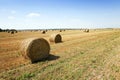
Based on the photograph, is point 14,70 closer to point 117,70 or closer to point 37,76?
point 37,76

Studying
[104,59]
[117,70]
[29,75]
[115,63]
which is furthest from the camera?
[104,59]

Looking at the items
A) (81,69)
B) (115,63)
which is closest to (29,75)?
(81,69)

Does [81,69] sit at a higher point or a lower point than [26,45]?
lower

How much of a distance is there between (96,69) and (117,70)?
1.13 m

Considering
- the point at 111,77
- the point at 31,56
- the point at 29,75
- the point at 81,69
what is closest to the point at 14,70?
the point at 29,75

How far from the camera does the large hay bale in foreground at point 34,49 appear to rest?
1121 cm

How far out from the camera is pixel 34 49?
11.5 m

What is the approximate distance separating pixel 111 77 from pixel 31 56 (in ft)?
18.7

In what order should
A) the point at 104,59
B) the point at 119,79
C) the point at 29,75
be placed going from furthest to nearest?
1. the point at 104,59
2. the point at 29,75
3. the point at 119,79

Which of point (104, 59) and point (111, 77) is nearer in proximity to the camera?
point (111, 77)

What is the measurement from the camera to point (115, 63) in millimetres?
10148

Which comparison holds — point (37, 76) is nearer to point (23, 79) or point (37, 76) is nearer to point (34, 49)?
point (23, 79)

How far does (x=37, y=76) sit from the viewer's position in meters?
7.95

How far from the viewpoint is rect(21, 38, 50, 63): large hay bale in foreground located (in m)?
11.2
